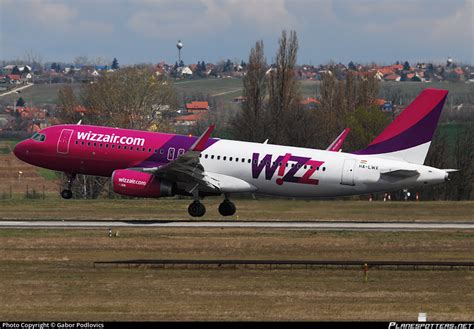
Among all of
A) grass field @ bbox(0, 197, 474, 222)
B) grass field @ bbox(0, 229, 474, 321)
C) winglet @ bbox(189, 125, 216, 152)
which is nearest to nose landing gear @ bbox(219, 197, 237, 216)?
grass field @ bbox(0, 197, 474, 222)

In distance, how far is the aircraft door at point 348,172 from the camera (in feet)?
208

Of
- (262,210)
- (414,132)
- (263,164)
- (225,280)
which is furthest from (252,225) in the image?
(225,280)

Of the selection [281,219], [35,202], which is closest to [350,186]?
[281,219]

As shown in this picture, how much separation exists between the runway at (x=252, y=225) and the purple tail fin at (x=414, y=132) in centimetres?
381

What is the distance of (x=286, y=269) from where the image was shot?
46.2 metres

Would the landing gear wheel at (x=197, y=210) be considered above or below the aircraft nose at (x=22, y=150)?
below

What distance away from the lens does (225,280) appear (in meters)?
43.5

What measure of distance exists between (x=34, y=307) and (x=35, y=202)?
40.4 m

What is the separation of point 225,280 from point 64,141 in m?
25.8

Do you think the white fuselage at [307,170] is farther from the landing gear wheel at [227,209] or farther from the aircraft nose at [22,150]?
the aircraft nose at [22,150]

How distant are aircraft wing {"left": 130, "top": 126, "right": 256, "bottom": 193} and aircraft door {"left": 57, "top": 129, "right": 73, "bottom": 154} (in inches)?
213

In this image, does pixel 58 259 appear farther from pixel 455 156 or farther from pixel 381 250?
pixel 455 156

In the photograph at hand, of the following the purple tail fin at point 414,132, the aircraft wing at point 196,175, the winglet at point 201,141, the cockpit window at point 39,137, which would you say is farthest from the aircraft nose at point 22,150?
the purple tail fin at point 414,132

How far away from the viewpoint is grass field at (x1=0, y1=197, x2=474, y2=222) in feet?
219
